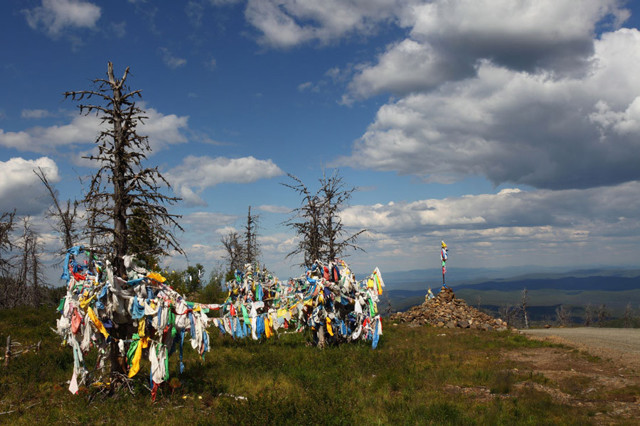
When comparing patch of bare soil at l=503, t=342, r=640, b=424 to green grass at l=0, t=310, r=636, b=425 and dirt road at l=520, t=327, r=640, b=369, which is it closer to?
green grass at l=0, t=310, r=636, b=425

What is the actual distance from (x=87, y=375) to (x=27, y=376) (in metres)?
3.69

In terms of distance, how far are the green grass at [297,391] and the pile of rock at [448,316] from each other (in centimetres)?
1043

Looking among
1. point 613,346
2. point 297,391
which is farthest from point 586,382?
point 297,391

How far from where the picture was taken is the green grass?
9.15 metres

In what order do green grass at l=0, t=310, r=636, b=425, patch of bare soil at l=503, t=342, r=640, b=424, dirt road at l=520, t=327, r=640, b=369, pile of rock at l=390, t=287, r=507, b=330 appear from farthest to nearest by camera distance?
pile of rock at l=390, t=287, r=507, b=330, dirt road at l=520, t=327, r=640, b=369, patch of bare soil at l=503, t=342, r=640, b=424, green grass at l=0, t=310, r=636, b=425

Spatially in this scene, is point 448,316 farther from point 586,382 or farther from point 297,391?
point 297,391

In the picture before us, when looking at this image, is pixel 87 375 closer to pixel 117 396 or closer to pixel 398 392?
pixel 117 396

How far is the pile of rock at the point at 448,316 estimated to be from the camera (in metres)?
28.6

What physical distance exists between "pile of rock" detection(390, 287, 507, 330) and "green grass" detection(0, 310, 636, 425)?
1043 centimetres

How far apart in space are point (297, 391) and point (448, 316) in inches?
853

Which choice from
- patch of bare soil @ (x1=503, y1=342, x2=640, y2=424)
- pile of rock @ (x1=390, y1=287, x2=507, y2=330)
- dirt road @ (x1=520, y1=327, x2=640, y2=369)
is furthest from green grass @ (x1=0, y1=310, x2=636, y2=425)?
pile of rock @ (x1=390, y1=287, x2=507, y2=330)

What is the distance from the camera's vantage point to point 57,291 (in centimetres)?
4134

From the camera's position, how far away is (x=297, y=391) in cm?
1124

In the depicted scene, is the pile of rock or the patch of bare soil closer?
the patch of bare soil
